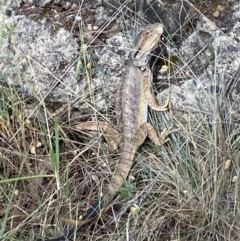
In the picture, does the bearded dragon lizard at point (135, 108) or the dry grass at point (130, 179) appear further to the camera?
the bearded dragon lizard at point (135, 108)

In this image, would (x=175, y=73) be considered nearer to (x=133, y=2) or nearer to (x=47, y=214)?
(x=133, y=2)

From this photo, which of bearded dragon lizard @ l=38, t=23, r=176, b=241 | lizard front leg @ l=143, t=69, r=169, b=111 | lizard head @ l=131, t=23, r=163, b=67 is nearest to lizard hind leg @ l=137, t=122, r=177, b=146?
bearded dragon lizard @ l=38, t=23, r=176, b=241

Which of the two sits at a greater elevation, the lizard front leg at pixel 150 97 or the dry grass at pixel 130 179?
the lizard front leg at pixel 150 97

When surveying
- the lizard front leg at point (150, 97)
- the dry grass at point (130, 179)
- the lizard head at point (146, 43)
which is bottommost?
the dry grass at point (130, 179)

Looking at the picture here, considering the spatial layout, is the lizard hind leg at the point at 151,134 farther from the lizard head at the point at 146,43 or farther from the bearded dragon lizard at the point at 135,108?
the lizard head at the point at 146,43

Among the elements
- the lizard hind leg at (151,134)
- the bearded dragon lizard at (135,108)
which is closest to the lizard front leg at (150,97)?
the bearded dragon lizard at (135,108)

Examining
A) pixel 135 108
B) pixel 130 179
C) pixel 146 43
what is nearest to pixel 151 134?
pixel 135 108
